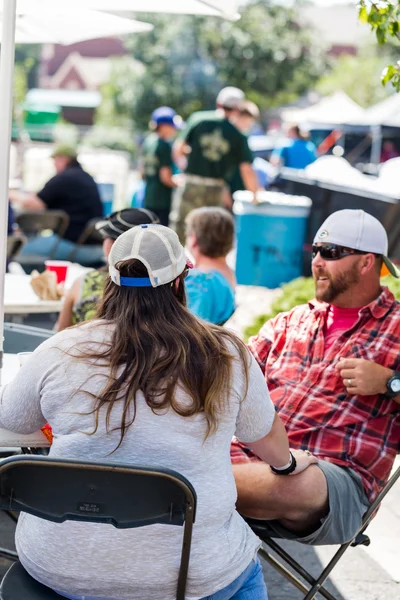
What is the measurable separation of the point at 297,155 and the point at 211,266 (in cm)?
924

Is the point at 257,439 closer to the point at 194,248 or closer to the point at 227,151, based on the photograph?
the point at 194,248

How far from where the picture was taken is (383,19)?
3496 mm

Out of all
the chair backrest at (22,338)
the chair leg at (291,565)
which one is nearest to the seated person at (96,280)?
the chair backrest at (22,338)

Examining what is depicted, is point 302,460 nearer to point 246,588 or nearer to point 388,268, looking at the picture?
point 246,588

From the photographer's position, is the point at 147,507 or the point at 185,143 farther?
the point at 185,143

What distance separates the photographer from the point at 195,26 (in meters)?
37.2

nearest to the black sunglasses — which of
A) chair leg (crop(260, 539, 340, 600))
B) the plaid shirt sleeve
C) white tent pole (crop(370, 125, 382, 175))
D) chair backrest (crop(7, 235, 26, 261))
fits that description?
the plaid shirt sleeve

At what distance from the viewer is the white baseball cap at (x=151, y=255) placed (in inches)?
89.9

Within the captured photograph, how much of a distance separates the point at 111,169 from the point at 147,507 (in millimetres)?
16759

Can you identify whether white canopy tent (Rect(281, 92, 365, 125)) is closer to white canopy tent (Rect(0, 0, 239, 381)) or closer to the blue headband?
white canopy tent (Rect(0, 0, 239, 381))

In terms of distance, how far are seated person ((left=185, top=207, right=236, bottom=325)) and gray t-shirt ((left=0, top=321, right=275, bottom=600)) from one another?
6.29 ft

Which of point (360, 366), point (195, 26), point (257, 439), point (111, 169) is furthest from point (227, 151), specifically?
point (195, 26)

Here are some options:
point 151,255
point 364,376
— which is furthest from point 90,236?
point 151,255

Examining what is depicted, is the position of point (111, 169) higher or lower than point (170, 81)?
lower
